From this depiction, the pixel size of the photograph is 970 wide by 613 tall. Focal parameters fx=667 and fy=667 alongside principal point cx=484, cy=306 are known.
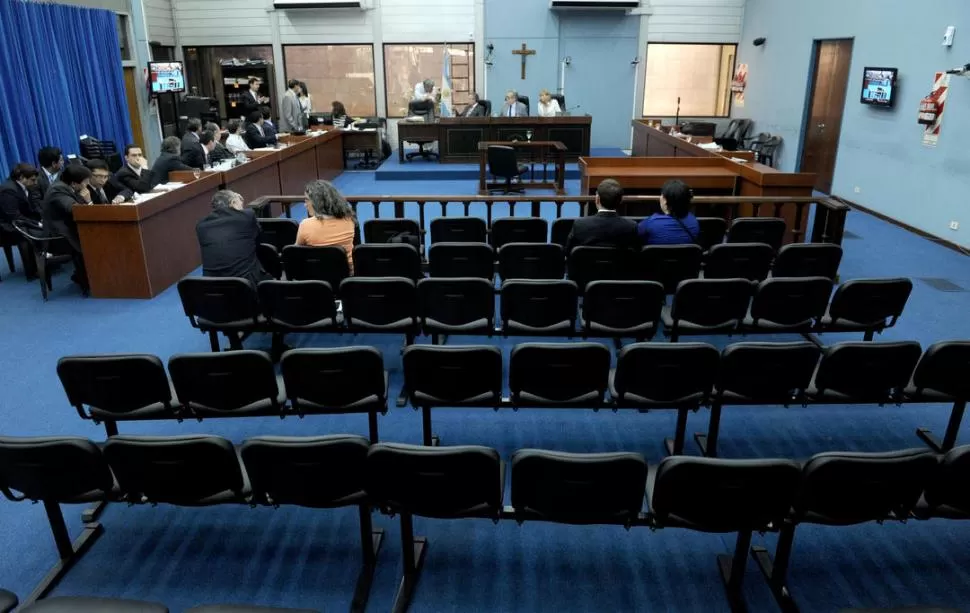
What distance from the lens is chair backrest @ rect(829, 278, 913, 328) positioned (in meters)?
3.92

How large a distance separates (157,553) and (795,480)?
2529 millimetres

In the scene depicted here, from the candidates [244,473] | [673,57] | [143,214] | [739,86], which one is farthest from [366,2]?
[244,473]

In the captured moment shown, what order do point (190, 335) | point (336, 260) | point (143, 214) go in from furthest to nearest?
point (143, 214)
point (190, 335)
point (336, 260)

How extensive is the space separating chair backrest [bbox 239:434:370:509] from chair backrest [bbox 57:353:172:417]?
80 cm

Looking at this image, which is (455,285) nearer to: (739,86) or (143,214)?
(143,214)

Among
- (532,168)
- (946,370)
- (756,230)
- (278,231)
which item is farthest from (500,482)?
(532,168)

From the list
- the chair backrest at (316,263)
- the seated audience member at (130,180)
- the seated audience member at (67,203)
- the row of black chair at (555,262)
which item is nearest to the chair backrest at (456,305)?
the row of black chair at (555,262)

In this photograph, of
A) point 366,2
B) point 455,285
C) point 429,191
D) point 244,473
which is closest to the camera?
point 244,473

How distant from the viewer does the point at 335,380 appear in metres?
3.10

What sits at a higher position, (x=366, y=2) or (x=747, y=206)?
(x=366, y=2)

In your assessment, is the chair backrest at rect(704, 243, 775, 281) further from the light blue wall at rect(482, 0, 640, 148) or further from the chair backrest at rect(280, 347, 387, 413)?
the light blue wall at rect(482, 0, 640, 148)

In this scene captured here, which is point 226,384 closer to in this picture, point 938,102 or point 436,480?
point 436,480

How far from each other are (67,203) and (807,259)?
6036mm

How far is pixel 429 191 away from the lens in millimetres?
10625
